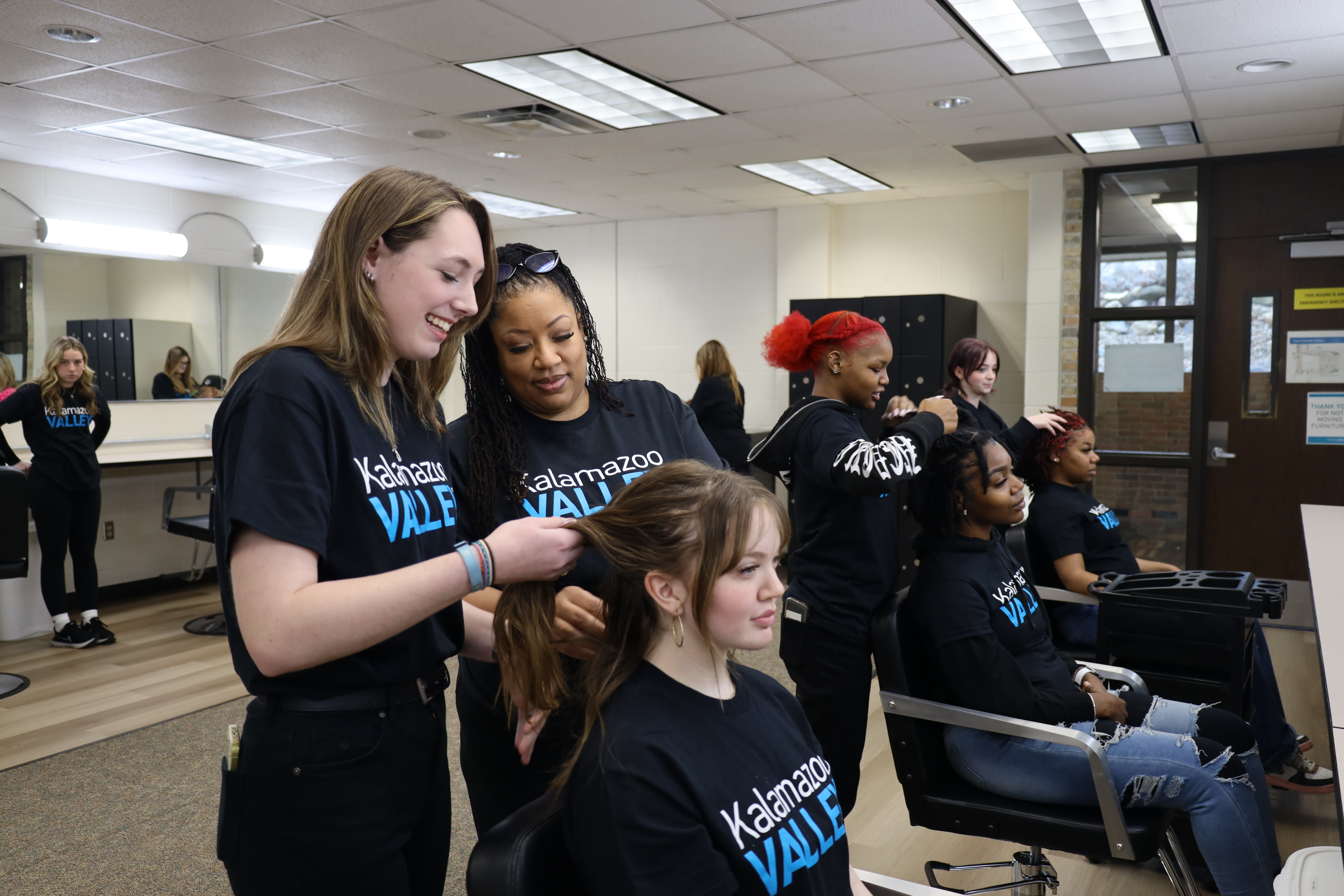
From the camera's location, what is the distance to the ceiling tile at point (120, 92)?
3.94 metres

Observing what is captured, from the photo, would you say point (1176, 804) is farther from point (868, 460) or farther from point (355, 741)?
point (355, 741)

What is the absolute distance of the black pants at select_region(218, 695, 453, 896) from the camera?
1.03 m

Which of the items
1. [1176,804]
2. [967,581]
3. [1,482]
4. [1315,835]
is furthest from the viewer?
[1,482]

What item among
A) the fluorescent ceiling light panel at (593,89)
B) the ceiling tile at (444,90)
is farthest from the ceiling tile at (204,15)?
the fluorescent ceiling light panel at (593,89)

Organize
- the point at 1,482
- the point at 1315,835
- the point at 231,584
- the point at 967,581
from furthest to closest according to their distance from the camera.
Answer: the point at 1,482 < the point at 1315,835 < the point at 967,581 < the point at 231,584

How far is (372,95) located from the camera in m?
4.19

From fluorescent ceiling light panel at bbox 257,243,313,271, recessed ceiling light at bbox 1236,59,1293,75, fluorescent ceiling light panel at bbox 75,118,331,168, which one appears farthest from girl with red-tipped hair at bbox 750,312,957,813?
fluorescent ceiling light panel at bbox 257,243,313,271

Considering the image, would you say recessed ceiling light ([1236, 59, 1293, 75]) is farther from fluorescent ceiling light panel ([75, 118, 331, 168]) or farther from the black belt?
fluorescent ceiling light panel ([75, 118, 331, 168])

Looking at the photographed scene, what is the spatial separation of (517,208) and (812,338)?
17.1 ft

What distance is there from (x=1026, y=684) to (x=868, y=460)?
56 cm

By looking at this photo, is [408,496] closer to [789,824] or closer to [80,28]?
[789,824]

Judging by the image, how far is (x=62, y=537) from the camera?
4707 mm

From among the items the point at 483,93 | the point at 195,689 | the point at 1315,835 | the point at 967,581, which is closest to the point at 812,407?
the point at 967,581

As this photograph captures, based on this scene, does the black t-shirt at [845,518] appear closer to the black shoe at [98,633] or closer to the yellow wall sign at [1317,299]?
the black shoe at [98,633]
